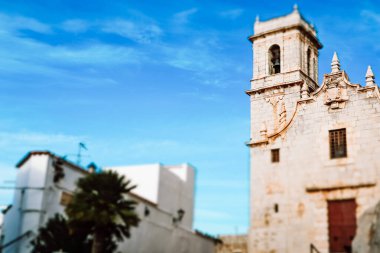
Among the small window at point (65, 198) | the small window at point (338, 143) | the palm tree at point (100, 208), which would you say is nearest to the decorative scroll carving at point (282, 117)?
the small window at point (338, 143)

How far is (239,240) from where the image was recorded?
43.4 meters

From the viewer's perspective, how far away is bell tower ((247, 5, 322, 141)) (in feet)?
112

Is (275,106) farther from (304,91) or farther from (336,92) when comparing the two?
(336,92)

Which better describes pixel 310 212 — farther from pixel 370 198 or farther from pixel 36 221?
pixel 36 221

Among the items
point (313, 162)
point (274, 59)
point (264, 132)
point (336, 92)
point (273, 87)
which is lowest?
point (313, 162)

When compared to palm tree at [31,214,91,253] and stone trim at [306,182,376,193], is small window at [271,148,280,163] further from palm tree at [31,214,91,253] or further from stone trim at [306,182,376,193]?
palm tree at [31,214,91,253]

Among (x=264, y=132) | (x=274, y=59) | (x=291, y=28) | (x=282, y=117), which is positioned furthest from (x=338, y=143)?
(x=291, y=28)

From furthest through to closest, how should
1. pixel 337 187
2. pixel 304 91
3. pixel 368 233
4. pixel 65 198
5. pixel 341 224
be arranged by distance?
pixel 65 198 < pixel 304 91 < pixel 337 187 < pixel 341 224 < pixel 368 233

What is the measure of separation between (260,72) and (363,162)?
9.73 meters

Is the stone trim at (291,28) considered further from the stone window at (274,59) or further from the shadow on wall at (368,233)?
the shadow on wall at (368,233)

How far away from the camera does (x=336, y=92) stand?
3159 cm

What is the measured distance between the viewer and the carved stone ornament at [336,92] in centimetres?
3128

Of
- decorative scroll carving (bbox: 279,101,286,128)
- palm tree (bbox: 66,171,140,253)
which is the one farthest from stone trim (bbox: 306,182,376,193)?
palm tree (bbox: 66,171,140,253)

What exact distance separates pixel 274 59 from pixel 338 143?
8516 mm
